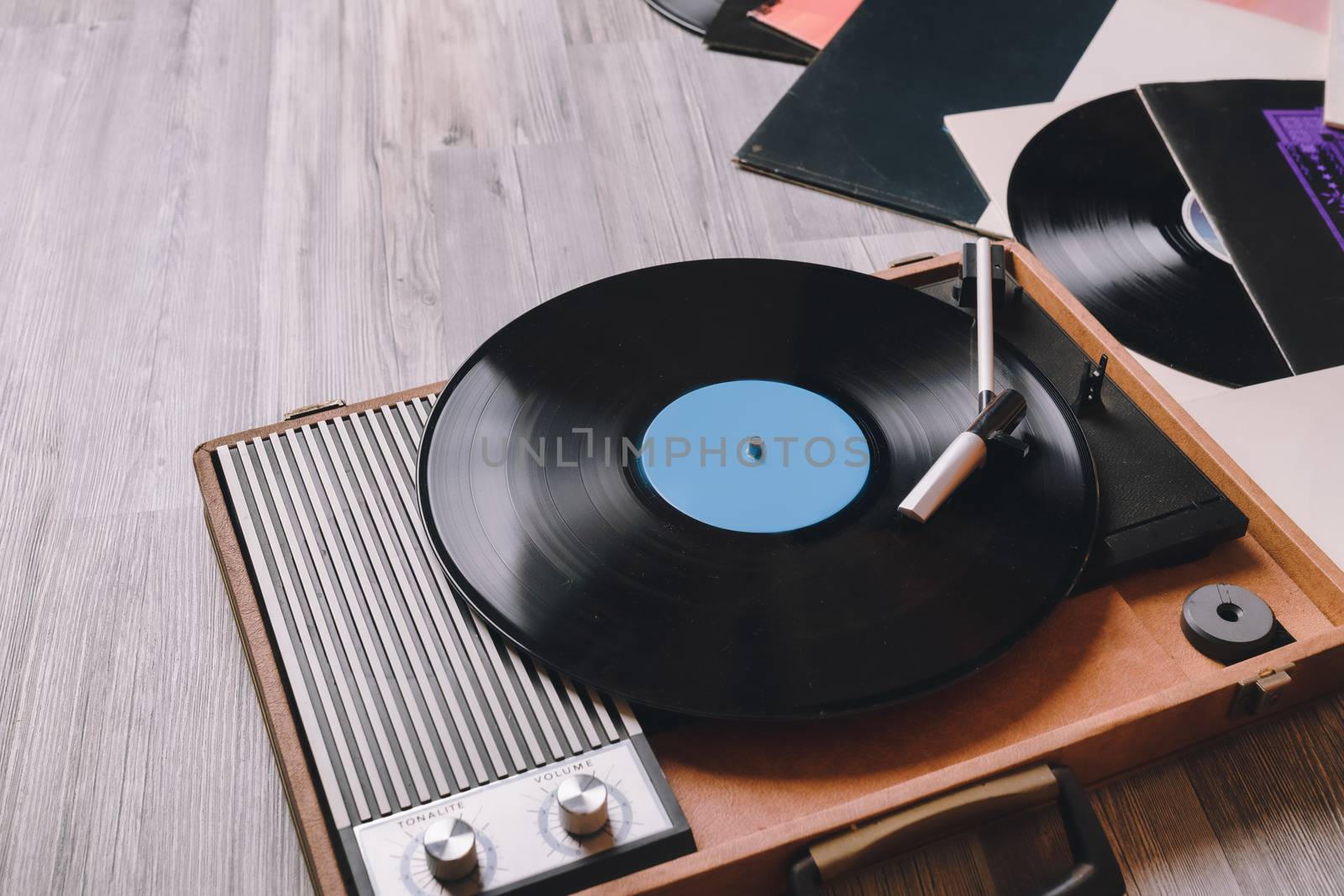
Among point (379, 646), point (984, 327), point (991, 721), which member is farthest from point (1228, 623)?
point (379, 646)

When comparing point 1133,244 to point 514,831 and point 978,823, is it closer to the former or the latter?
point 978,823

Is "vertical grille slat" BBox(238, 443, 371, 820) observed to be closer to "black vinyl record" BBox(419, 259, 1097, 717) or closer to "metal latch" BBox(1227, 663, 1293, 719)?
"black vinyl record" BBox(419, 259, 1097, 717)

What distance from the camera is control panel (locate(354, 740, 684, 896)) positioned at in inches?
29.3

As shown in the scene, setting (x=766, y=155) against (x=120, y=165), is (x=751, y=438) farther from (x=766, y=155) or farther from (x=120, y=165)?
(x=120, y=165)

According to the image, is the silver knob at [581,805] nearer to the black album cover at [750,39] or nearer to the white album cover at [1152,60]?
the white album cover at [1152,60]

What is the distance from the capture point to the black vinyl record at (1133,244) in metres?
1.32

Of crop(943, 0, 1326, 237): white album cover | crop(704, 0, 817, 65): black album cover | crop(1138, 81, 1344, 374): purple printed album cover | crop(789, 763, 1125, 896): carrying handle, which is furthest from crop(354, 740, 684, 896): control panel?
crop(704, 0, 817, 65): black album cover

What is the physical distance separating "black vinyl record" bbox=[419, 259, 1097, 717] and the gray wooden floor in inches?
6.5

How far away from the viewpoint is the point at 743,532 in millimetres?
917

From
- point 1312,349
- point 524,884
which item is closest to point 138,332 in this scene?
point 524,884

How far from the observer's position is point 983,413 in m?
0.96

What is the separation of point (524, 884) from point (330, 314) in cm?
91

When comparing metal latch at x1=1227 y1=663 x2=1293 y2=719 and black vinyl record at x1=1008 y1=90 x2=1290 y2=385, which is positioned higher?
metal latch at x1=1227 y1=663 x2=1293 y2=719

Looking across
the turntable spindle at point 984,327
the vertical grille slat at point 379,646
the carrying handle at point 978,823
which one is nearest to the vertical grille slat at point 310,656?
→ the vertical grille slat at point 379,646
